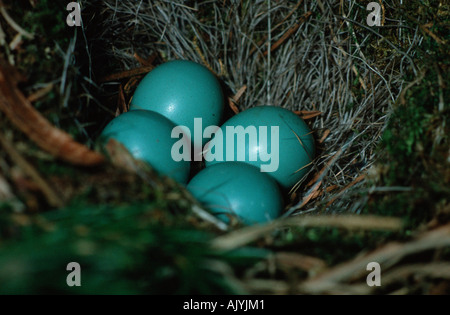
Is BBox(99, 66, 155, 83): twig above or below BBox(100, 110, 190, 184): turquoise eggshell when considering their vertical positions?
above

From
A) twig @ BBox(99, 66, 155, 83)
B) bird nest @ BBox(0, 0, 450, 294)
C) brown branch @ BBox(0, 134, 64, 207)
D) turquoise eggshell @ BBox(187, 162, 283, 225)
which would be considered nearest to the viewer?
bird nest @ BBox(0, 0, 450, 294)

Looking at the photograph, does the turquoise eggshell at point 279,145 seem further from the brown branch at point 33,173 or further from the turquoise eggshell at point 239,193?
the brown branch at point 33,173

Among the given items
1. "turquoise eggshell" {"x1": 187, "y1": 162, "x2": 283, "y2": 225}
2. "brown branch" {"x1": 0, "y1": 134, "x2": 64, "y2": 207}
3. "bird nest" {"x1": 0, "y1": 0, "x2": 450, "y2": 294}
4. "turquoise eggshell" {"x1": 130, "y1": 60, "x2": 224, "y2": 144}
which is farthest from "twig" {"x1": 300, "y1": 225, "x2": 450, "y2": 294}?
"turquoise eggshell" {"x1": 130, "y1": 60, "x2": 224, "y2": 144}

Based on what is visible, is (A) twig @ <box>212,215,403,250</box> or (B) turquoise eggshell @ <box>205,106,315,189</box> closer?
(A) twig @ <box>212,215,403,250</box>

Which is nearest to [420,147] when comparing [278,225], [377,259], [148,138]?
[377,259]

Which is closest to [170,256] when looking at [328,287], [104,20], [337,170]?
[328,287]

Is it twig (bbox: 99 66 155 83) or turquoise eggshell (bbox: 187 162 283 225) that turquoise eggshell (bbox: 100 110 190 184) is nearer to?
turquoise eggshell (bbox: 187 162 283 225)

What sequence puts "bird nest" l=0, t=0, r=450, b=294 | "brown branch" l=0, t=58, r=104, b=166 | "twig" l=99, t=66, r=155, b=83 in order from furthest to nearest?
"twig" l=99, t=66, r=155, b=83
"brown branch" l=0, t=58, r=104, b=166
"bird nest" l=0, t=0, r=450, b=294

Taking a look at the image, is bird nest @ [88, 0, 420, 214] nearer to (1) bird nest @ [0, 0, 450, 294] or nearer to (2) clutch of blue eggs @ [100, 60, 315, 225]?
(1) bird nest @ [0, 0, 450, 294]

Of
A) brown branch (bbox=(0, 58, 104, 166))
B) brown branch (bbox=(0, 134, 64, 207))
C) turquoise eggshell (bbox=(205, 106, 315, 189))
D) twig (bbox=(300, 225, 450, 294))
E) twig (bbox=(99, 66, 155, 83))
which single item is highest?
twig (bbox=(99, 66, 155, 83))
